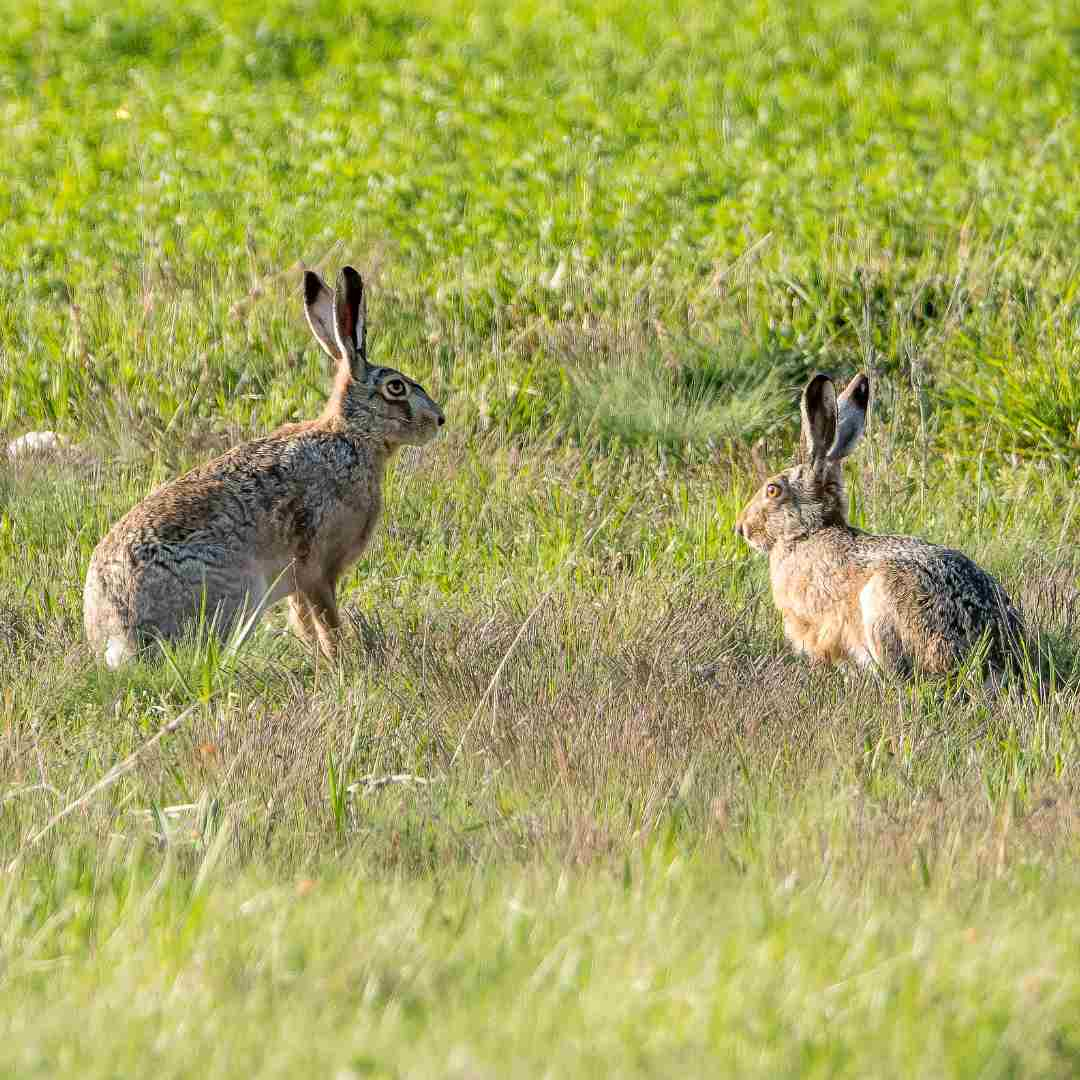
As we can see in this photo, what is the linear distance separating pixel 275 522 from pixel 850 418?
217 centimetres

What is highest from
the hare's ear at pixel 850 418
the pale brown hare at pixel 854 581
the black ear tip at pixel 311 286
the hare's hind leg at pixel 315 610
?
the black ear tip at pixel 311 286

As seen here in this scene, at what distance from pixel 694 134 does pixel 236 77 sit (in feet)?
15.1

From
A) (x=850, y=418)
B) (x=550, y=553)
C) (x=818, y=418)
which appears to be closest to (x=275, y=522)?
(x=550, y=553)

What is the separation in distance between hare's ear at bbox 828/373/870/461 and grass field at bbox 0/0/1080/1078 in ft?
2.22

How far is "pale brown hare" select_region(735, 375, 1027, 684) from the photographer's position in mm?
5879

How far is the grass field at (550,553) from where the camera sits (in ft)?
10.8

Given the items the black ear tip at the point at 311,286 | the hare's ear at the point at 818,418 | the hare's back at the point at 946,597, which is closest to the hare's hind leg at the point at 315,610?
the black ear tip at the point at 311,286

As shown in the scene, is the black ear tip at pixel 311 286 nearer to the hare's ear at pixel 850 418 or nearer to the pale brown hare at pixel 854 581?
the pale brown hare at pixel 854 581

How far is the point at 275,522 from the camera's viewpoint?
670 cm

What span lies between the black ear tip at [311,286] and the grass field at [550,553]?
3.80 ft

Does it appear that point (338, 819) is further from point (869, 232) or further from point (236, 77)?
point (236, 77)

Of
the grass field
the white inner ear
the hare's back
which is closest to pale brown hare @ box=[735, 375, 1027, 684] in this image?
the hare's back

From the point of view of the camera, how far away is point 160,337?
31.7ft

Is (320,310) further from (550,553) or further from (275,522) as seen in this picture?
(550,553)
